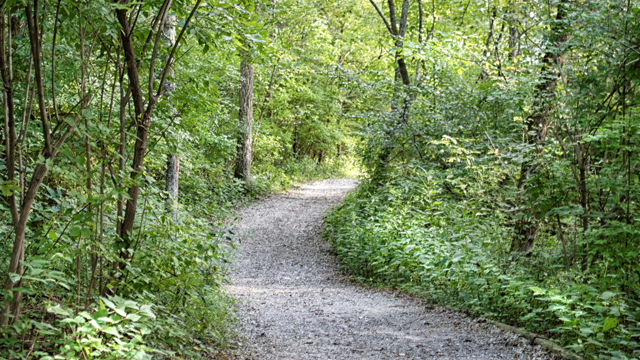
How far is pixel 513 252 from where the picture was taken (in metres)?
5.78

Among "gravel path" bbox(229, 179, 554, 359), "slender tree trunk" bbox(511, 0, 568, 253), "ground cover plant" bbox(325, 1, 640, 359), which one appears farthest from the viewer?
"slender tree trunk" bbox(511, 0, 568, 253)

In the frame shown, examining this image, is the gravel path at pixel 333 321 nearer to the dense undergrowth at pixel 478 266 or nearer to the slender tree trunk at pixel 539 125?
the dense undergrowth at pixel 478 266

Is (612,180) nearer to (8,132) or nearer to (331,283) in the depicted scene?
(8,132)

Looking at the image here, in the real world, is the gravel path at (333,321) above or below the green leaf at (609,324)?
below

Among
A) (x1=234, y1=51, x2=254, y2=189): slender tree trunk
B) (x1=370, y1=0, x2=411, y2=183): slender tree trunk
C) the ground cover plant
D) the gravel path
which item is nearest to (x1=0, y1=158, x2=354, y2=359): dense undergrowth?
the gravel path

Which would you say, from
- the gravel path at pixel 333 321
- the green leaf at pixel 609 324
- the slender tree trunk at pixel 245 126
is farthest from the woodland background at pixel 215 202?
the slender tree trunk at pixel 245 126

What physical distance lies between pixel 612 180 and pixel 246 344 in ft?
13.0

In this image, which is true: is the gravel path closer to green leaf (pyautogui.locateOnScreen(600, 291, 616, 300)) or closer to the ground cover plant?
the ground cover plant

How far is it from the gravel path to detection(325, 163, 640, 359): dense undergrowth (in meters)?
0.33

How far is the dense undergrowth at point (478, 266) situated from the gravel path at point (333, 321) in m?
0.33

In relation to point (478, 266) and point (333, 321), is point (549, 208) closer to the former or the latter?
point (478, 266)

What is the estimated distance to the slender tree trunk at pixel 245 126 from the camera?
17000 millimetres

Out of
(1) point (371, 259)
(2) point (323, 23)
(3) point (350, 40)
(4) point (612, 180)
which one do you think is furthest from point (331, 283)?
(3) point (350, 40)

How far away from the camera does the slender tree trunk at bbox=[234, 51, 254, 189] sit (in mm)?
17000
